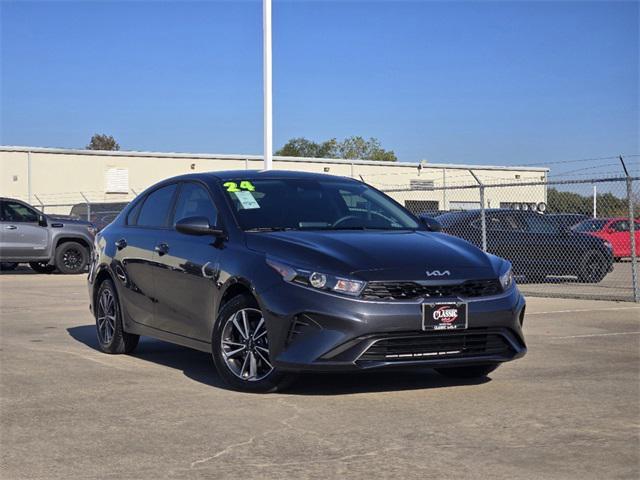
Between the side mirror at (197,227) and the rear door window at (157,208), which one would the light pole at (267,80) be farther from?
the side mirror at (197,227)

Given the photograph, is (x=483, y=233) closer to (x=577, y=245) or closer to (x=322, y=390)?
(x=577, y=245)

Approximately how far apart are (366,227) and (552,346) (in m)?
2.72

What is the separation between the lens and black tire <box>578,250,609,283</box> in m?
18.4

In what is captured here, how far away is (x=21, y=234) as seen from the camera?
23078mm

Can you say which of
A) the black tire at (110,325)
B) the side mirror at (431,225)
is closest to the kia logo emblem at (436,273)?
the side mirror at (431,225)

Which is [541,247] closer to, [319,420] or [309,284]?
[309,284]

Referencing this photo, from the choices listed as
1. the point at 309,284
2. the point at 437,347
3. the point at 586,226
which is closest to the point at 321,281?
the point at 309,284

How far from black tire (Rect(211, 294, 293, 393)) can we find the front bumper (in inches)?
7.3

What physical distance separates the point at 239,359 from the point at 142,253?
183 cm

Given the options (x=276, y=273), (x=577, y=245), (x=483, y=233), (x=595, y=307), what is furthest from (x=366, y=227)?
(x=577, y=245)

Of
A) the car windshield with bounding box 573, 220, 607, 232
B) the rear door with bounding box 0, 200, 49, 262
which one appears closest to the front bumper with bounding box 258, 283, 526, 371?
the car windshield with bounding box 573, 220, 607, 232

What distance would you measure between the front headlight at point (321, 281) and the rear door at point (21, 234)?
17438 mm

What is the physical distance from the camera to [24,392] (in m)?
7.19

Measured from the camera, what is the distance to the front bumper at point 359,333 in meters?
6.44
